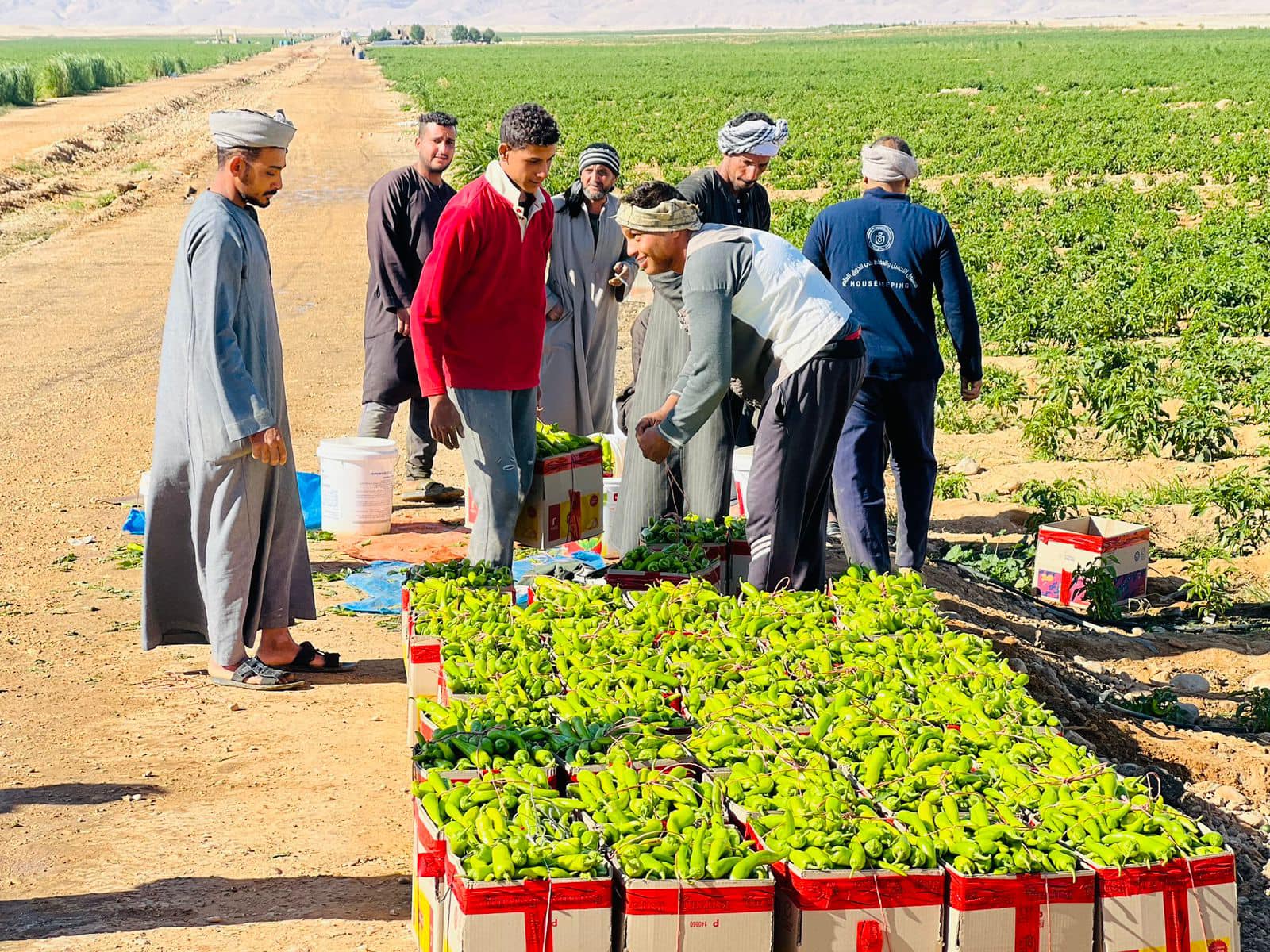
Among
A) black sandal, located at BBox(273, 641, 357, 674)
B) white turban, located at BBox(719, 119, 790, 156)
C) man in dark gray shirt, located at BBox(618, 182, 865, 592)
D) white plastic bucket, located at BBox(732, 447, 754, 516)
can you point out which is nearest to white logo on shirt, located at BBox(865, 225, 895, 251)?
white turban, located at BBox(719, 119, 790, 156)

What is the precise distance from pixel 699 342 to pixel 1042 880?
7.79ft

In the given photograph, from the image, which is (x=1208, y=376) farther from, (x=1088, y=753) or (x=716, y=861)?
(x=716, y=861)

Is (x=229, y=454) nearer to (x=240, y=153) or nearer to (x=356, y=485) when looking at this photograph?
(x=240, y=153)

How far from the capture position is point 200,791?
4719 millimetres

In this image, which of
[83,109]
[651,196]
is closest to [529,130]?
[651,196]

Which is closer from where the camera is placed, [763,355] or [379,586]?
[763,355]

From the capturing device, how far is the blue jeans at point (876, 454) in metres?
6.19

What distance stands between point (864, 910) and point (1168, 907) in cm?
69

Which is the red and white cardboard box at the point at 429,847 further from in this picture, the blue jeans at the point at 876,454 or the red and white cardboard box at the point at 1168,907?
the blue jeans at the point at 876,454

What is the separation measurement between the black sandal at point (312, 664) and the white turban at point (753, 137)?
2.80 meters

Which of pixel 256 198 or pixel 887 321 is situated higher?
pixel 256 198

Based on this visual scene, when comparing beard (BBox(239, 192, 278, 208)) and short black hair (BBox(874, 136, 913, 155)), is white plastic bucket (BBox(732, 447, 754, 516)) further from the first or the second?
beard (BBox(239, 192, 278, 208))

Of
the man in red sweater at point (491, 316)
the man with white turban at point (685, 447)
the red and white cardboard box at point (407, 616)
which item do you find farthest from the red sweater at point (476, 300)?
the red and white cardboard box at point (407, 616)

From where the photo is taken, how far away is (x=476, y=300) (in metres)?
5.59
